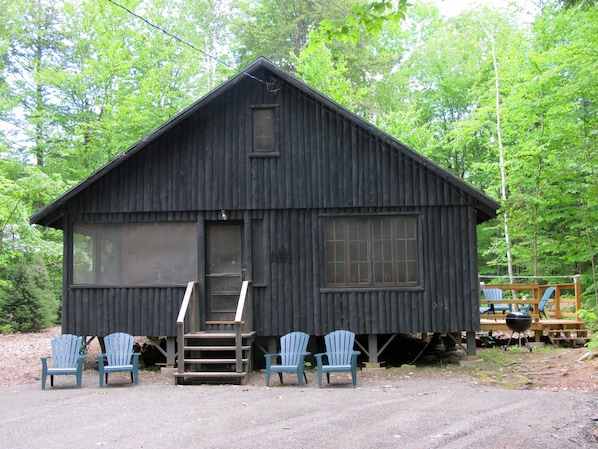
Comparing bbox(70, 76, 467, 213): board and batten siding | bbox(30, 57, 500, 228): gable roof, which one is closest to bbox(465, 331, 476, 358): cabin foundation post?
Answer: bbox(30, 57, 500, 228): gable roof

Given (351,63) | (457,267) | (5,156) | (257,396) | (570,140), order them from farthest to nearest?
(351,63) < (5,156) < (570,140) < (457,267) < (257,396)

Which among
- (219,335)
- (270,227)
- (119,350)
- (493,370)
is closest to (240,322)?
(219,335)

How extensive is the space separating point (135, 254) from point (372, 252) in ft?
15.0

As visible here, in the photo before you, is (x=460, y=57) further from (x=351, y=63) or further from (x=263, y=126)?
(x=263, y=126)

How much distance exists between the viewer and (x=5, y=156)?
2309 cm


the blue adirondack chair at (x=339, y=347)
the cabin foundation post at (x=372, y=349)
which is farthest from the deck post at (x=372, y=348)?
the blue adirondack chair at (x=339, y=347)

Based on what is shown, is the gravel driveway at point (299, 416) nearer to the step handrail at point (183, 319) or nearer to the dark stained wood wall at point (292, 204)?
the step handrail at point (183, 319)

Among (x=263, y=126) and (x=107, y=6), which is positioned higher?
(x=107, y=6)

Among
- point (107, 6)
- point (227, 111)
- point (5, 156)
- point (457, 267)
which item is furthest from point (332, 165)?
point (107, 6)

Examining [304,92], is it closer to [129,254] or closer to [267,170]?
[267,170]

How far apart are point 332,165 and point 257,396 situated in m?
4.73

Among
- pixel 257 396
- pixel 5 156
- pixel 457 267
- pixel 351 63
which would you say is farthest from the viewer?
pixel 351 63

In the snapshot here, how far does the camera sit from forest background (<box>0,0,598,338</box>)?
750 inches

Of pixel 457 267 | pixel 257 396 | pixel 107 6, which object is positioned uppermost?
pixel 107 6
